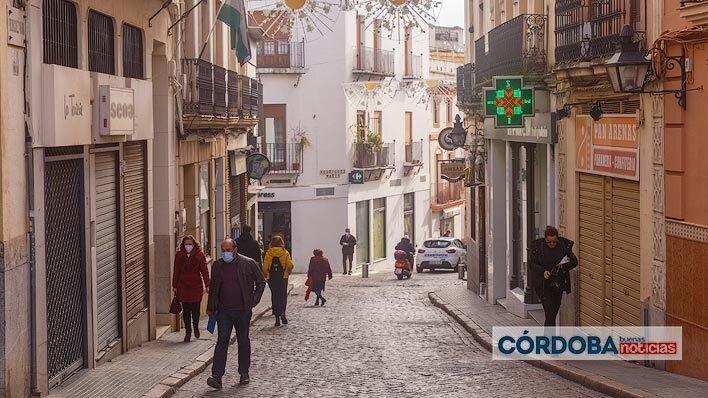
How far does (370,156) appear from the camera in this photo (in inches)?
1887

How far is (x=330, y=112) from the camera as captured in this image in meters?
46.5

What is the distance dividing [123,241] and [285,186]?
29444mm

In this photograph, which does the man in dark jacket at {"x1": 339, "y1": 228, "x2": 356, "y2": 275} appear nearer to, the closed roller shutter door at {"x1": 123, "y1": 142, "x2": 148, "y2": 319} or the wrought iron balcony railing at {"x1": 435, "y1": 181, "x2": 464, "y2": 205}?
the wrought iron balcony railing at {"x1": 435, "y1": 181, "x2": 464, "y2": 205}

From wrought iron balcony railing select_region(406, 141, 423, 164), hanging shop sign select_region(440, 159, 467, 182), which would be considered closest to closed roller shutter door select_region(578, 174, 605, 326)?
hanging shop sign select_region(440, 159, 467, 182)

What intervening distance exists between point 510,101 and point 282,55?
27.2 metres

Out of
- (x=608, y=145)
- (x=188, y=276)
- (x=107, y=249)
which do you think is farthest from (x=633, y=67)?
(x=188, y=276)

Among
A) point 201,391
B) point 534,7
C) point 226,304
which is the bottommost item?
point 201,391

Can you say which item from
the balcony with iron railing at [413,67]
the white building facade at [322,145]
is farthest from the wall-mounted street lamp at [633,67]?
the balcony with iron railing at [413,67]

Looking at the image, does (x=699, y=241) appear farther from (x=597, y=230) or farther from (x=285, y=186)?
(x=285, y=186)

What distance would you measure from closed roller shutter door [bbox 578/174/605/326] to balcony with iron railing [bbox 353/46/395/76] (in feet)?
99.8

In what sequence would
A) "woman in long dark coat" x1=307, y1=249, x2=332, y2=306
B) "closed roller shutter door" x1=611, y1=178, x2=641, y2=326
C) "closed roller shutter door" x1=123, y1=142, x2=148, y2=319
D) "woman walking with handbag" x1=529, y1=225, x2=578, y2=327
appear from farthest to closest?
"woman in long dark coat" x1=307, y1=249, x2=332, y2=306 → "closed roller shutter door" x1=123, y1=142, x2=148, y2=319 → "woman walking with handbag" x1=529, y1=225, x2=578, y2=327 → "closed roller shutter door" x1=611, y1=178, x2=641, y2=326

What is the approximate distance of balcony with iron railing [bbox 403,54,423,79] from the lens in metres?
52.8

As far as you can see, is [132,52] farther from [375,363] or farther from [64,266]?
[375,363]

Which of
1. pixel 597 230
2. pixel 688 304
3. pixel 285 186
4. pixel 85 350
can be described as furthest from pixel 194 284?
pixel 285 186
